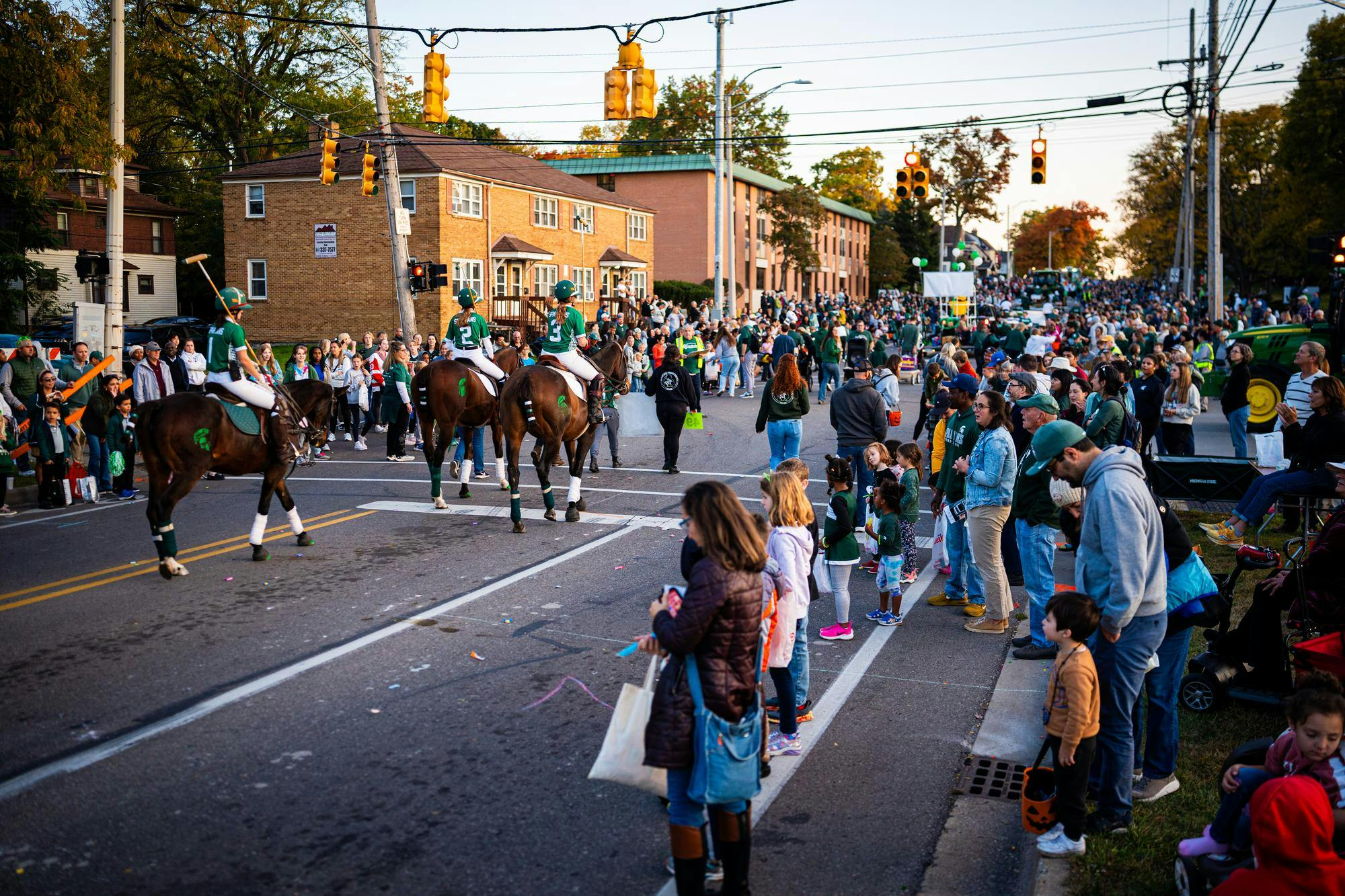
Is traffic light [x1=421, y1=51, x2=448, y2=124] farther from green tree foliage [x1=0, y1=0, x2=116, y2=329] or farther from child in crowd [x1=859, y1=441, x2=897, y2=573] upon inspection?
child in crowd [x1=859, y1=441, x2=897, y2=573]

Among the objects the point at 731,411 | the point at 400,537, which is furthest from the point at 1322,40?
the point at 400,537

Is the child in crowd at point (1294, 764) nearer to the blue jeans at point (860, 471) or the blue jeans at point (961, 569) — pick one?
the blue jeans at point (961, 569)

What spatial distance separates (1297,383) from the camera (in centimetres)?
1217

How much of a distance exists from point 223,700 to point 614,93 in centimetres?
1364

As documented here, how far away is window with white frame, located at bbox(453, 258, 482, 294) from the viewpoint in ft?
138

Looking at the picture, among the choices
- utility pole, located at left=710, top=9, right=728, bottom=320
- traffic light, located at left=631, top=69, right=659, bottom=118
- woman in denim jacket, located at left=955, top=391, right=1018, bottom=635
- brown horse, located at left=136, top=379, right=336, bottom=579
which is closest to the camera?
woman in denim jacket, located at left=955, top=391, right=1018, bottom=635

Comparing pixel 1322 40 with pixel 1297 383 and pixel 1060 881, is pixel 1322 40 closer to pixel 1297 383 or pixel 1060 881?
pixel 1297 383

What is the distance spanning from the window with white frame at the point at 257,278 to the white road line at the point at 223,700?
38.0 meters

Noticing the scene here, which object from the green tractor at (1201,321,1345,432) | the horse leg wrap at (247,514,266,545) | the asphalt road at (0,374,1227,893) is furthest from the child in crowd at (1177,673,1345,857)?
the green tractor at (1201,321,1345,432)

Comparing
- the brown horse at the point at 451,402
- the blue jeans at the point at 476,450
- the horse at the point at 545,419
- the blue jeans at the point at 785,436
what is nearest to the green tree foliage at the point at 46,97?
the blue jeans at the point at 476,450

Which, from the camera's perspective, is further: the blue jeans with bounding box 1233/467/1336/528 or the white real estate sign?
the white real estate sign

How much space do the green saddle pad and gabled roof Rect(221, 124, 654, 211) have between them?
28.2 m

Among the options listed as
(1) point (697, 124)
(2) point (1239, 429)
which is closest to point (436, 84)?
(2) point (1239, 429)

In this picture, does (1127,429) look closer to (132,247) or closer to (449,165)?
(449,165)
